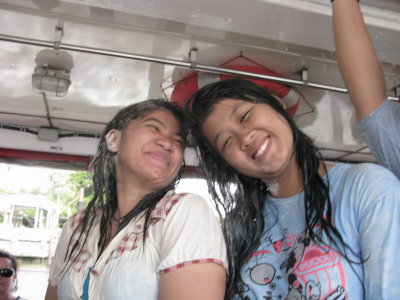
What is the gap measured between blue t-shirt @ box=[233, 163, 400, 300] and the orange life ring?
1.46 metres

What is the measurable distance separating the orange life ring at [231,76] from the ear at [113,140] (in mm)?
1071

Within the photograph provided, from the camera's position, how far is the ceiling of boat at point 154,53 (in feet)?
5.61

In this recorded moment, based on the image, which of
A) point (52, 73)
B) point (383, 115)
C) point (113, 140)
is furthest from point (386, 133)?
point (52, 73)

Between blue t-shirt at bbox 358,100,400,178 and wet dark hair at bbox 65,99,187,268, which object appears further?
wet dark hair at bbox 65,99,187,268

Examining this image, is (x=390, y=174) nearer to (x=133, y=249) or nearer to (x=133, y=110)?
(x=133, y=249)

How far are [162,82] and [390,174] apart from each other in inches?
89.6

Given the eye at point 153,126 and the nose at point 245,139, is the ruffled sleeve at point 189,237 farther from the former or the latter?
the eye at point 153,126

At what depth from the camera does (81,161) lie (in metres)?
4.26

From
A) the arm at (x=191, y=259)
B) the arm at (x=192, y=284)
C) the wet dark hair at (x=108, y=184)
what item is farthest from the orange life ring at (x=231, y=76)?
the arm at (x=192, y=284)

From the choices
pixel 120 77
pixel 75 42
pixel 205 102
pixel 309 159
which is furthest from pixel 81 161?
pixel 309 159

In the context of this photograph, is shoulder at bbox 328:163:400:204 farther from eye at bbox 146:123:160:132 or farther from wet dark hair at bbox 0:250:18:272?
wet dark hair at bbox 0:250:18:272

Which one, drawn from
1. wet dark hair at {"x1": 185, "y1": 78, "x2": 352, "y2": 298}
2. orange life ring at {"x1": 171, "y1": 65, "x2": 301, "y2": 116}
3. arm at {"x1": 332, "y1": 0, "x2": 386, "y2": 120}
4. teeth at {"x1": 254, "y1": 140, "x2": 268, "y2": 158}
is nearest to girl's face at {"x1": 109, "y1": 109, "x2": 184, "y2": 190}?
wet dark hair at {"x1": 185, "y1": 78, "x2": 352, "y2": 298}

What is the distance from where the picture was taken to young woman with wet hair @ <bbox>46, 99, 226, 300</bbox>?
1014mm

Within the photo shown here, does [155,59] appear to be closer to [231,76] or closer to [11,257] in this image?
[231,76]
